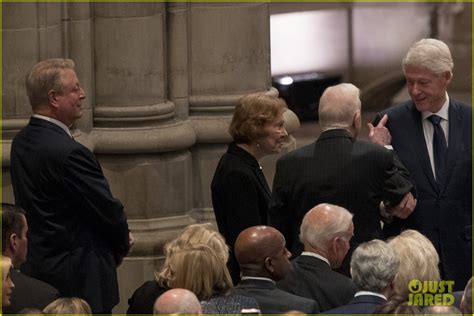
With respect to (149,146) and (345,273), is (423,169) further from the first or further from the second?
(149,146)

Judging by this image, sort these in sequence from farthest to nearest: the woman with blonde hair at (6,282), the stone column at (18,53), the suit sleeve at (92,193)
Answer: the stone column at (18,53) < the suit sleeve at (92,193) < the woman with blonde hair at (6,282)

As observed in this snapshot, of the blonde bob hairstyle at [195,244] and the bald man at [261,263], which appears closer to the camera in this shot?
the bald man at [261,263]

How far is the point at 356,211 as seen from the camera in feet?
35.9

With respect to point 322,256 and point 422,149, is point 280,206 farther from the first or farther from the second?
point 422,149

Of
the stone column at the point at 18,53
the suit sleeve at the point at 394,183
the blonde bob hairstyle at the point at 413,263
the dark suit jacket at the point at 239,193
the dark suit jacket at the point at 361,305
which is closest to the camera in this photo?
the dark suit jacket at the point at 361,305

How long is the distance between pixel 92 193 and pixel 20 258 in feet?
2.47

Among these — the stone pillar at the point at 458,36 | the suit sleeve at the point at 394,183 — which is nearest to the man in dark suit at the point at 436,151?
the suit sleeve at the point at 394,183

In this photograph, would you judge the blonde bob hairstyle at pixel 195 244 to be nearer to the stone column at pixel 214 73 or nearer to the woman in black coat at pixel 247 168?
the woman in black coat at pixel 247 168

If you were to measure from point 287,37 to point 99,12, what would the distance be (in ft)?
37.0

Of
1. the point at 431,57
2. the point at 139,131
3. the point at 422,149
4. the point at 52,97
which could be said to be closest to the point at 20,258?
the point at 52,97

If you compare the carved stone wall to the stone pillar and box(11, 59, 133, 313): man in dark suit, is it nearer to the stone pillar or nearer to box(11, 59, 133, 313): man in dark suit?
box(11, 59, 133, 313): man in dark suit

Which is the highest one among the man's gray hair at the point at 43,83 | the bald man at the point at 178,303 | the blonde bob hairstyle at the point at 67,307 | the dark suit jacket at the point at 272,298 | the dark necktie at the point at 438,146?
Result: the man's gray hair at the point at 43,83

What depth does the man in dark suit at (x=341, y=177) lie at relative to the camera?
10.9 meters

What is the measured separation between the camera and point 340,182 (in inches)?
429
